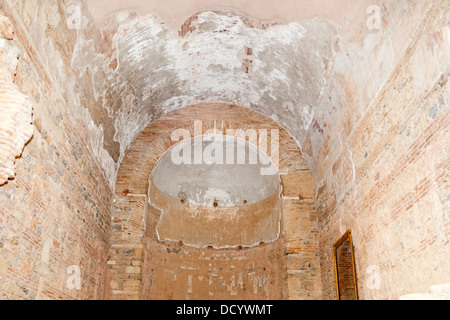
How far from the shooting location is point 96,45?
536cm

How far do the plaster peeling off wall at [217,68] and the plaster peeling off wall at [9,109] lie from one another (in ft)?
7.01

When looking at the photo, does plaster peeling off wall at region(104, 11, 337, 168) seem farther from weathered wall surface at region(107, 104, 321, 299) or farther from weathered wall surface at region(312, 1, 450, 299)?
weathered wall surface at region(312, 1, 450, 299)

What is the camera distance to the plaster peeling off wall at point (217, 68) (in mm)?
5993

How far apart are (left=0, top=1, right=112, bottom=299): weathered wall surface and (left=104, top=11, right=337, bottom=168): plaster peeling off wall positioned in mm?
995

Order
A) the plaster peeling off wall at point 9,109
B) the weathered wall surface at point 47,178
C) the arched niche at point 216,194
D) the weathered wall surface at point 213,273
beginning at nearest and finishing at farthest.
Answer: the plaster peeling off wall at point 9,109, the weathered wall surface at point 47,178, the weathered wall surface at point 213,273, the arched niche at point 216,194

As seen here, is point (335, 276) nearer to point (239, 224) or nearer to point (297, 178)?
point (297, 178)

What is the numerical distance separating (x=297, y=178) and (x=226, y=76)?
2244mm

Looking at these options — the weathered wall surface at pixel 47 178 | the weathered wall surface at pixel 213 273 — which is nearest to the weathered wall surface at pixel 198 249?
the weathered wall surface at pixel 213 273

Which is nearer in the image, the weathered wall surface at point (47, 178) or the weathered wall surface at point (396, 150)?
the weathered wall surface at point (396, 150)

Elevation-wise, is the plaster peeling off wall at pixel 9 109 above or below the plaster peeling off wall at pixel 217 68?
below

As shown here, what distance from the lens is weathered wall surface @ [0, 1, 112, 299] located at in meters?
3.71

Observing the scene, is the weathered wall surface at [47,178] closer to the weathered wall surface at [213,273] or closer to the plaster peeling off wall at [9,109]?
the plaster peeling off wall at [9,109]

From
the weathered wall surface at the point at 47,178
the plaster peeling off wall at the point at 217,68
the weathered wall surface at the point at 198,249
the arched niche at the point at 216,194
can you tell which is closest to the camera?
the weathered wall surface at the point at 47,178

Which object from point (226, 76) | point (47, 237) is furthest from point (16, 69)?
point (226, 76)
